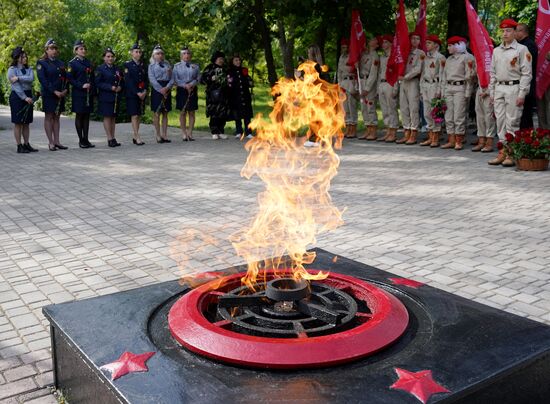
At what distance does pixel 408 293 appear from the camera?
322cm

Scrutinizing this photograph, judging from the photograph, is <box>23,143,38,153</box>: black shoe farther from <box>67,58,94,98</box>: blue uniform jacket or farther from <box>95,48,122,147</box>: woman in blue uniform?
<box>95,48,122,147</box>: woman in blue uniform

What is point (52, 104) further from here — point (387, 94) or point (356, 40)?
point (387, 94)

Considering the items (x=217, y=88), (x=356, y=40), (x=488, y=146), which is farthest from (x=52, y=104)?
(x=488, y=146)

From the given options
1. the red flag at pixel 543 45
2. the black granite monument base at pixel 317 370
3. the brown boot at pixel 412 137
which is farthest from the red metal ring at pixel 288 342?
the brown boot at pixel 412 137

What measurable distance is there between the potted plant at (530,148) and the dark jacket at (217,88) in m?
6.94

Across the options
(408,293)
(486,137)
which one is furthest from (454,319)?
(486,137)

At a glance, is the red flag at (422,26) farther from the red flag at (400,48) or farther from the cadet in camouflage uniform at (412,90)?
the red flag at (400,48)

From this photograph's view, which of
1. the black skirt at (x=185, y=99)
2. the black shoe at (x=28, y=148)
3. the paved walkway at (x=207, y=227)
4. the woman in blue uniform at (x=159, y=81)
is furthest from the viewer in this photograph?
the black skirt at (x=185, y=99)

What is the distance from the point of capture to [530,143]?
940 cm

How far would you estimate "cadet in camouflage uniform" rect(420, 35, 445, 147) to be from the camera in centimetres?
1207

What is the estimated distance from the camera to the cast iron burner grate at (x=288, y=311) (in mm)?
2676

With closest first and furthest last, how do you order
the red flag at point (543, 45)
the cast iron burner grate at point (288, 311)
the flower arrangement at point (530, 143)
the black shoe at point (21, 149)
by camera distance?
the cast iron burner grate at point (288, 311) → the flower arrangement at point (530, 143) → the red flag at point (543, 45) → the black shoe at point (21, 149)

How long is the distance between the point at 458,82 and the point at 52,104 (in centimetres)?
796

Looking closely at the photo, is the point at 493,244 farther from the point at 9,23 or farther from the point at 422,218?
the point at 9,23
